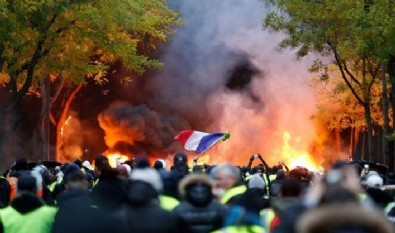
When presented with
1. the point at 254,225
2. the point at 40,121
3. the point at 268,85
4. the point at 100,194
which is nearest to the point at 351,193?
the point at 254,225

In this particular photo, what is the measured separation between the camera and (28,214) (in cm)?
715

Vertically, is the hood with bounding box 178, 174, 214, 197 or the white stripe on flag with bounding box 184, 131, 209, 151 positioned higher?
the white stripe on flag with bounding box 184, 131, 209, 151

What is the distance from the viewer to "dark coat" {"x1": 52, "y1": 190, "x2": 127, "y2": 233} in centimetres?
623

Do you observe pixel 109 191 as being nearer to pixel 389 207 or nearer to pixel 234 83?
pixel 389 207

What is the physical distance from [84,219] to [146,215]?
54 cm

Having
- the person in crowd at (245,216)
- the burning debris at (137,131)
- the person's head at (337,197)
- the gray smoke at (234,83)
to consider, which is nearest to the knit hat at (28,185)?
the person in crowd at (245,216)

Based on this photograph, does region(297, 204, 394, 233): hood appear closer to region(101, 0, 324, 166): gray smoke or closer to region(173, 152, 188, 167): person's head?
region(173, 152, 188, 167): person's head

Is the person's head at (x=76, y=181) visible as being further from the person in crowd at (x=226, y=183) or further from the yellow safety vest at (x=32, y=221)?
the person in crowd at (x=226, y=183)

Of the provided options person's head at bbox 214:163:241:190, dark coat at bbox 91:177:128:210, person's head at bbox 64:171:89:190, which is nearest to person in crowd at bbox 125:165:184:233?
person's head at bbox 64:171:89:190

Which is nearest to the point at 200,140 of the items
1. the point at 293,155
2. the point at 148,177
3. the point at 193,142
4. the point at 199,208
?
the point at 193,142

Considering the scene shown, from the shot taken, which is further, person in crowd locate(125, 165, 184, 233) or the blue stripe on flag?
the blue stripe on flag

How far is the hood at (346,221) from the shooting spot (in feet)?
11.6

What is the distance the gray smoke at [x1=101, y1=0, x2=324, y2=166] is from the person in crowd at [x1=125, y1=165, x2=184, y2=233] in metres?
38.7

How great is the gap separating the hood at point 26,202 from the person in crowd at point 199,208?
4.21 feet
